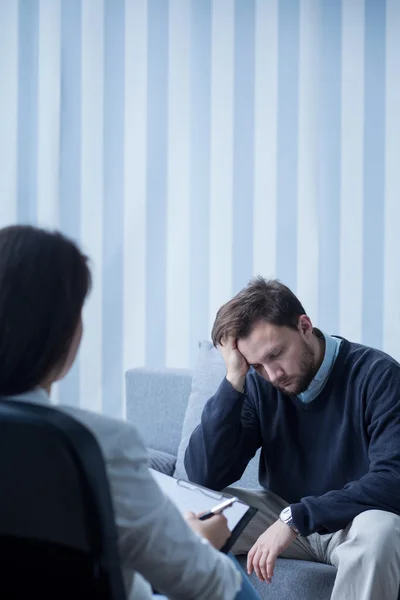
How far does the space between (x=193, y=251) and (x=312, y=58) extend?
0.84 m

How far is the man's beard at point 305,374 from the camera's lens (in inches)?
70.3

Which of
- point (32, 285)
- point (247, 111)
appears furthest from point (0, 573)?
point (247, 111)

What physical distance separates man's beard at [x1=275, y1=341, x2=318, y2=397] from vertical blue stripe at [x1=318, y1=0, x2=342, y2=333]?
84cm

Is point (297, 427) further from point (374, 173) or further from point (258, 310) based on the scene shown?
point (374, 173)

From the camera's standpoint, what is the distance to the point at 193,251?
277 cm

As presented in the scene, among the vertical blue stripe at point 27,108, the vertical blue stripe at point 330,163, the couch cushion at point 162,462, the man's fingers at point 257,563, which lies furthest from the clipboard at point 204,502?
the vertical blue stripe at point 27,108

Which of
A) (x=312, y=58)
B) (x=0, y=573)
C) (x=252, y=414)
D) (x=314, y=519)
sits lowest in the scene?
(x=314, y=519)

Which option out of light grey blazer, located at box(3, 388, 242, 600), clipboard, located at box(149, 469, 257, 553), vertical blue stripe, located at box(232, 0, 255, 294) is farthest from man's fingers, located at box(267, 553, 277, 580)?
vertical blue stripe, located at box(232, 0, 255, 294)

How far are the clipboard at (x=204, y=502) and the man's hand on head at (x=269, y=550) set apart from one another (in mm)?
332

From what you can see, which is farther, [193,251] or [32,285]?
[193,251]

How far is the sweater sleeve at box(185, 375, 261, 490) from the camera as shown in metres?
1.83

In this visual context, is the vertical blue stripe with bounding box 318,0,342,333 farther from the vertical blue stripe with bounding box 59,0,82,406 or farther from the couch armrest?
the vertical blue stripe with bounding box 59,0,82,406

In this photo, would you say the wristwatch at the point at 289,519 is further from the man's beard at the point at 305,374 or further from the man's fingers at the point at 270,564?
the man's beard at the point at 305,374

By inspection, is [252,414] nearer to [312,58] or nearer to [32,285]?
[32,285]
